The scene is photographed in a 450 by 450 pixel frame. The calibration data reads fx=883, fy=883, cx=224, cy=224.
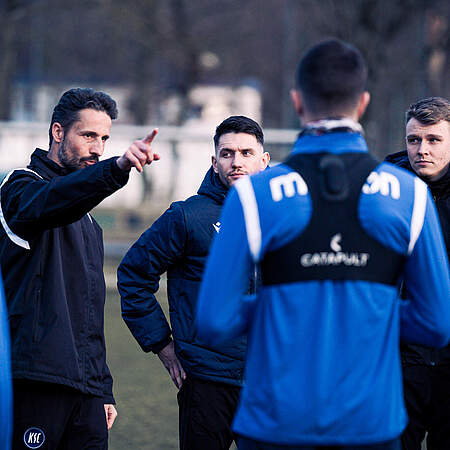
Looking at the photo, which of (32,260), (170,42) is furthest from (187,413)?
(170,42)

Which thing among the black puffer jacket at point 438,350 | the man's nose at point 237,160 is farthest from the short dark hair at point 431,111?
the man's nose at point 237,160

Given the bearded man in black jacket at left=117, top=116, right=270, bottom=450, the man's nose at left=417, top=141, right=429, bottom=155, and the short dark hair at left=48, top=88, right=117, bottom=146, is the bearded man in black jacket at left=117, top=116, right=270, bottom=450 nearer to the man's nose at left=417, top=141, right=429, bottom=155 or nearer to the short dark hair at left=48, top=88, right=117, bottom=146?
the short dark hair at left=48, top=88, right=117, bottom=146

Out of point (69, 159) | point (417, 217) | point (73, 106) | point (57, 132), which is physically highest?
point (73, 106)

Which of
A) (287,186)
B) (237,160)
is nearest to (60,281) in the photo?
(237,160)

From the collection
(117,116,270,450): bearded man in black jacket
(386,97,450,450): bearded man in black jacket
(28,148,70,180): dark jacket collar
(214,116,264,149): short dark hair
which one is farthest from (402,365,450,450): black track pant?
(28,148,70,180): dark jacket collar

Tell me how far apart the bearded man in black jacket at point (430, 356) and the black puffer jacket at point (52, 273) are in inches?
59.1

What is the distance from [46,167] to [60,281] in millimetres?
522

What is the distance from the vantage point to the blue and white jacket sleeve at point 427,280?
2682 mm

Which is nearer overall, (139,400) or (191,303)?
(191,303)

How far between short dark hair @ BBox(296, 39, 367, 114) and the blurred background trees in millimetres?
16364

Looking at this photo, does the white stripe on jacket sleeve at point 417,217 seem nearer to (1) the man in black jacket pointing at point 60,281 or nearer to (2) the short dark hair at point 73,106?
(1) the man in black jacket pointing at point 60,281

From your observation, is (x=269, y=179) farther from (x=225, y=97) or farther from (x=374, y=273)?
(x=225, y=97)

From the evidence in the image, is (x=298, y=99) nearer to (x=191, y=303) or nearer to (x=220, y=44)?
(x=191, y=303)

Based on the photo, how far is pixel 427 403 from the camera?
4.33 meters
